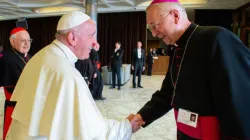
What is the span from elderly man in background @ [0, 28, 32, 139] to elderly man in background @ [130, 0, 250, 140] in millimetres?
2079

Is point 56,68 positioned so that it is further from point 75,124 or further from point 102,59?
point 102,59

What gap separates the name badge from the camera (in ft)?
4.12

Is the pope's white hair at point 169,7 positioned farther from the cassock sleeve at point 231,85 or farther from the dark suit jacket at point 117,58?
the dark suit jacket at point 117,58

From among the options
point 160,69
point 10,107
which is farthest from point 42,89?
point 160,69

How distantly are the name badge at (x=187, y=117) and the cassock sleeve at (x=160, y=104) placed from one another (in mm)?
386

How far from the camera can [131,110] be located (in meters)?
5.55

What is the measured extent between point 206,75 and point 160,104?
654 mm

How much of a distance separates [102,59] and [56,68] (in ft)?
50.0

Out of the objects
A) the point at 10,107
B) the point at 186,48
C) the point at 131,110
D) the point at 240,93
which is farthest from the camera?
the point at 131,110

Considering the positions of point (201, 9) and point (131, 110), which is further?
point (201, 9)

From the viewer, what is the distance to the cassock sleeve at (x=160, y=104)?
1.74 m

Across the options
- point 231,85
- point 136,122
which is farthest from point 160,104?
point 231,85

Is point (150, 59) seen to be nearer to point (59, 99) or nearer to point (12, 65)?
point (12, 65)

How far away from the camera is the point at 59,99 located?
3.92 ft
